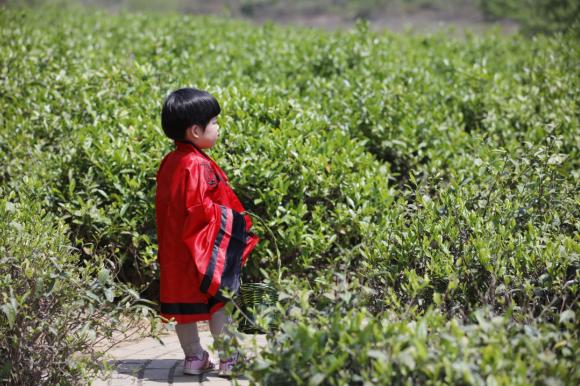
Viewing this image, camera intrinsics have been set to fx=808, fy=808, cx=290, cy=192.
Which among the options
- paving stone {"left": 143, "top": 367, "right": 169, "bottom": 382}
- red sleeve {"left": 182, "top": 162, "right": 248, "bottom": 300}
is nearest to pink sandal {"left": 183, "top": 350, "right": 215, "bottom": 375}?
paving stone {"left": 143, "top": 367, "right": 169, "bottom": 382}

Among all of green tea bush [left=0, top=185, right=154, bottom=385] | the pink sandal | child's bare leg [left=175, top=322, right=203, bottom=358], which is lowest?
the pink sandal

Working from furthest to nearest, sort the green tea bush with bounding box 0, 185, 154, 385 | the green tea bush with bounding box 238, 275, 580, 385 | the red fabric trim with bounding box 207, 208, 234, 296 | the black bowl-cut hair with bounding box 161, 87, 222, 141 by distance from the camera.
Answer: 1. the black bowl-cut hair with bounding box 161, 87, 222, 141
2. the red fabric trim with bounding box 207, 208, 234, 296
3. the green tea bush with bounding box 0, 185, 154, 385
4. the green tea bush with bounding box 238, 275, 580, 385

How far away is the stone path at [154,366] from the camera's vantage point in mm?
3895

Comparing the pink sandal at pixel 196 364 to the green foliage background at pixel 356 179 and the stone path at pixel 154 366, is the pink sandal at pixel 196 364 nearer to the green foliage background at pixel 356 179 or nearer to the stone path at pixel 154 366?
the stone path at pixel 154 366

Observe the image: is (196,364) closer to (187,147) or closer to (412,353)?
(187,147)

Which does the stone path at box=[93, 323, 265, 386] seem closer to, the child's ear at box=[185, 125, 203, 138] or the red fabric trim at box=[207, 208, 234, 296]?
the red fabric trim at box=[207, 208, 234, 296]

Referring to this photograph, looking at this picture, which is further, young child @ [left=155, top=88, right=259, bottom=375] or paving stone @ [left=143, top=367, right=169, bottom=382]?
paving stone @ [left=143, top=367, right=169, bottom=382]

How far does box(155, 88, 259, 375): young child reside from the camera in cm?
385

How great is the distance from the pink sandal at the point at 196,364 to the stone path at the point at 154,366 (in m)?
0.03

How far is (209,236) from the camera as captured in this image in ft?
12.6

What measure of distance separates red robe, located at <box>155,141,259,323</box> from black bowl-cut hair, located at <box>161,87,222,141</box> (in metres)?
0.12

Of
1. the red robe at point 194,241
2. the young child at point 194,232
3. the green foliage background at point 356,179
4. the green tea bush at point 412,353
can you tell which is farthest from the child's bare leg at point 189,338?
the green tea bush at point 412,353

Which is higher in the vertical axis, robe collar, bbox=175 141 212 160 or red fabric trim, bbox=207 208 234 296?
robe collar, bbox=175 141 212 160

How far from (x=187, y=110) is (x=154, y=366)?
4.40 ft
